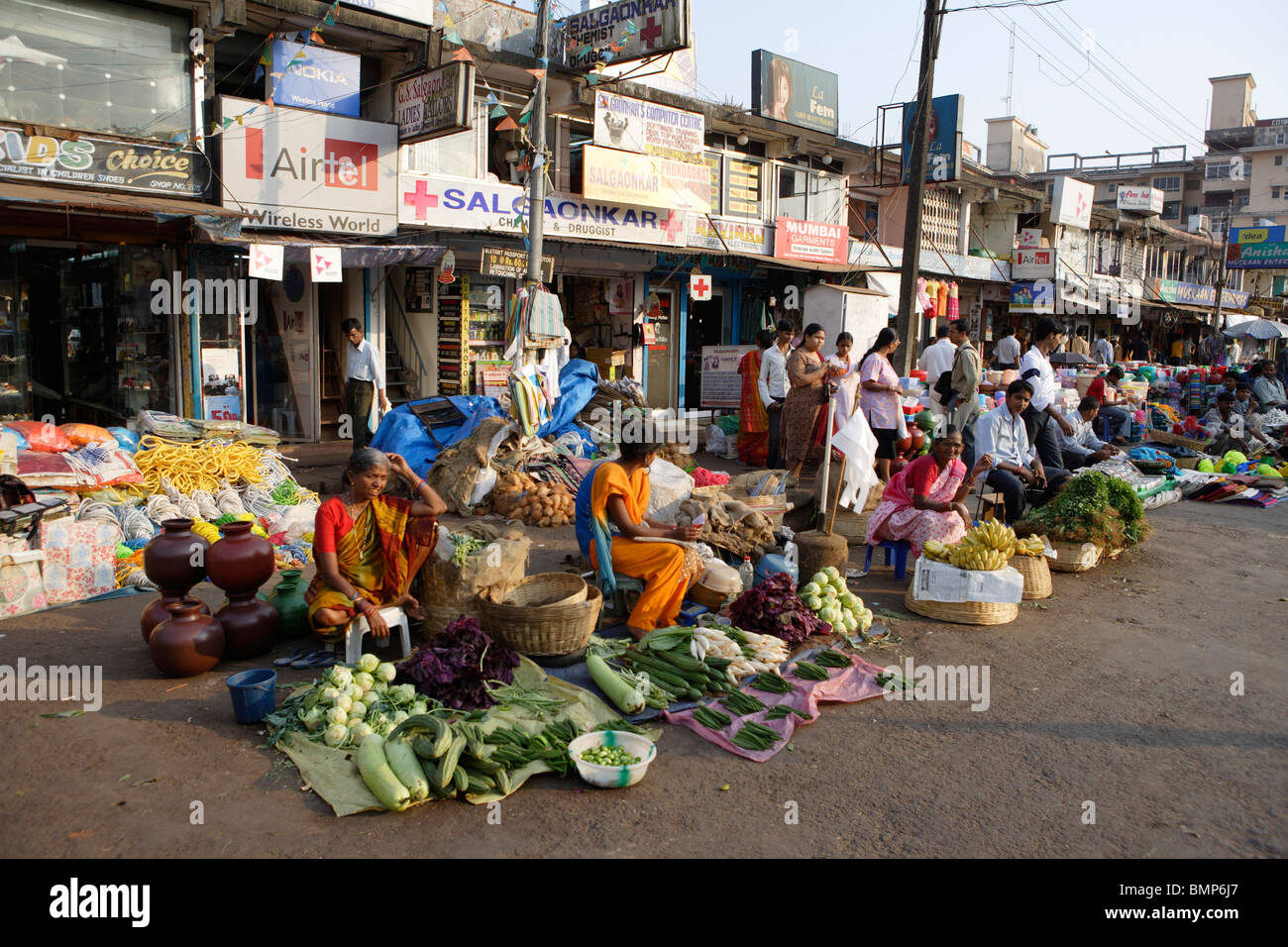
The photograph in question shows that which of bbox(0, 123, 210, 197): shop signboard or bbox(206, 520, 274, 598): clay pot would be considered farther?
bbox(0, 123, 210, 197): shop signboard

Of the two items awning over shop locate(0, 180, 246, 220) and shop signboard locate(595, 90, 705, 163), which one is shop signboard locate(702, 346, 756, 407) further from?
awning over shop locate(0, 180, 246, 220)

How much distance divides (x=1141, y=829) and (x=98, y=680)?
17.6 ft

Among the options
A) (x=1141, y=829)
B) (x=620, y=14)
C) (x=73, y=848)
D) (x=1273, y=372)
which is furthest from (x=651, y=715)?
(x=1273, y=372)

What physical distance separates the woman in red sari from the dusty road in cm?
706

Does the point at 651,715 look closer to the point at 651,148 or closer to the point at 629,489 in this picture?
the point at 629,489

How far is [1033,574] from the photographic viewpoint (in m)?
7.10

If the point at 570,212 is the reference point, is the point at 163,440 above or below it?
below

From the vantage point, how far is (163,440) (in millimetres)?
9273

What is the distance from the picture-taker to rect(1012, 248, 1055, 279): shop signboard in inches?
1117

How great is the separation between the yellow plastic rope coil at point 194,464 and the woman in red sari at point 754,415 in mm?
6637

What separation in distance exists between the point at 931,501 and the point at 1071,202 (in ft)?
89.6


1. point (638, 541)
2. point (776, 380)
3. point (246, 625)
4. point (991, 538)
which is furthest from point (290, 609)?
point (776, 380)

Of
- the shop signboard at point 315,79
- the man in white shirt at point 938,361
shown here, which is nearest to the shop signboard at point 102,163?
the shop signboard at point 315,79

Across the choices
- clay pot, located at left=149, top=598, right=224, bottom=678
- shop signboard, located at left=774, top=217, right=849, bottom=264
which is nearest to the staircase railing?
shop signboard, located at left=774, top=217, right=849, bottom=264
